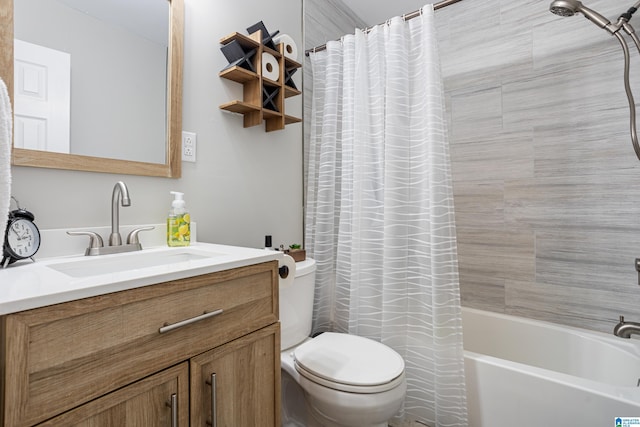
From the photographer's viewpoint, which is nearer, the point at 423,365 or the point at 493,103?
the point at 423,365

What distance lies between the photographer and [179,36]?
125cm

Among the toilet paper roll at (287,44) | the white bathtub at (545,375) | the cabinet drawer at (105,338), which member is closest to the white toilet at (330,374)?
the cabinet drawer at (105,338)

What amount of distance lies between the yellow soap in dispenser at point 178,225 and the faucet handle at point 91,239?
0.21 m

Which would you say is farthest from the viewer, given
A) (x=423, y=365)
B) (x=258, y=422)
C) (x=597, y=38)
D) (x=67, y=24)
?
(x=597, y=38)

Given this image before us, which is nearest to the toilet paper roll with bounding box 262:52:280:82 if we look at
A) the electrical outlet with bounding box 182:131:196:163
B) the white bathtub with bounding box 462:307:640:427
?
the electrical outlet with bounding box 182:131:196:163

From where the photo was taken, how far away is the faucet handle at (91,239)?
0.97 metres

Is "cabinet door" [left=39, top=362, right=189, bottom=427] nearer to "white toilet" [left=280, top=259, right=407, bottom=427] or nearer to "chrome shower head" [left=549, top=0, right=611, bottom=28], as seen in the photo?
"white toilet" [left=280, top=259, right=407, bottom=427]

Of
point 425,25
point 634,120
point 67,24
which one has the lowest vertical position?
point 634,120

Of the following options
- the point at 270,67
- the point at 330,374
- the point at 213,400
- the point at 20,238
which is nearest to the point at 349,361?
the point at 330,374

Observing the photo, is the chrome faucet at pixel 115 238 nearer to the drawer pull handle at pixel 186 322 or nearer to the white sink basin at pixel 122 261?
the white sink basin at pixel 122 261

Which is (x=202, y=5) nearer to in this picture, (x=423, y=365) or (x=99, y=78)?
(x=99, y=78)

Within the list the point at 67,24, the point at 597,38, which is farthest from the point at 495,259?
the point at 67,24

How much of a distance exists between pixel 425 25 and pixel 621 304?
5.37ft

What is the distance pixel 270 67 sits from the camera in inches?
59.3
